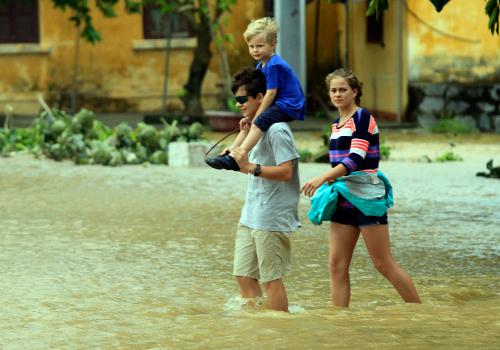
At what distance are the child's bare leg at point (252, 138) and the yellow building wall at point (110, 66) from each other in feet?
65.5

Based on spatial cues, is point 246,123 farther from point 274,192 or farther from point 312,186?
point 312,186

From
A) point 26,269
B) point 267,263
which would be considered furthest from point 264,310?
point 26,269

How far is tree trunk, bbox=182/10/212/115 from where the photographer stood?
23750 mm

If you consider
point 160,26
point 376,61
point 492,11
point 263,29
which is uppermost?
point 160,26

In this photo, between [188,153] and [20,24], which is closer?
[188,153]

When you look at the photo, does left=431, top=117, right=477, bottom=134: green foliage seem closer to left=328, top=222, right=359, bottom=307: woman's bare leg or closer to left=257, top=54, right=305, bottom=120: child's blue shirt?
left=257, top=54, right=305, bottom=120: child's blue shirt

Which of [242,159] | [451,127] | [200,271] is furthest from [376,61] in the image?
[242,159]

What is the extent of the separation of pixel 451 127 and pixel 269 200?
1603 centimetres

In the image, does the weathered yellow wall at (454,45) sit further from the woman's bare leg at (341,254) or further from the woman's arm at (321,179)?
the woman's arm at (321,179)

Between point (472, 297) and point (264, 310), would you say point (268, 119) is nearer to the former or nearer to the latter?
point (264, 310)

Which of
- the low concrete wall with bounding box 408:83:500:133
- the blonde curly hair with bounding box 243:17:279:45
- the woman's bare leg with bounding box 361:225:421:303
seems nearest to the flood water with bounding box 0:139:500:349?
the woman's bare leg with bounding box 361:225:421:303

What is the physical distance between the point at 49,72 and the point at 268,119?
20496 mm

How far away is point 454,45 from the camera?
73.0ft

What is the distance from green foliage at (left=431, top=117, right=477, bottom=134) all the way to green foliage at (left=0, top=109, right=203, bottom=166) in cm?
655
